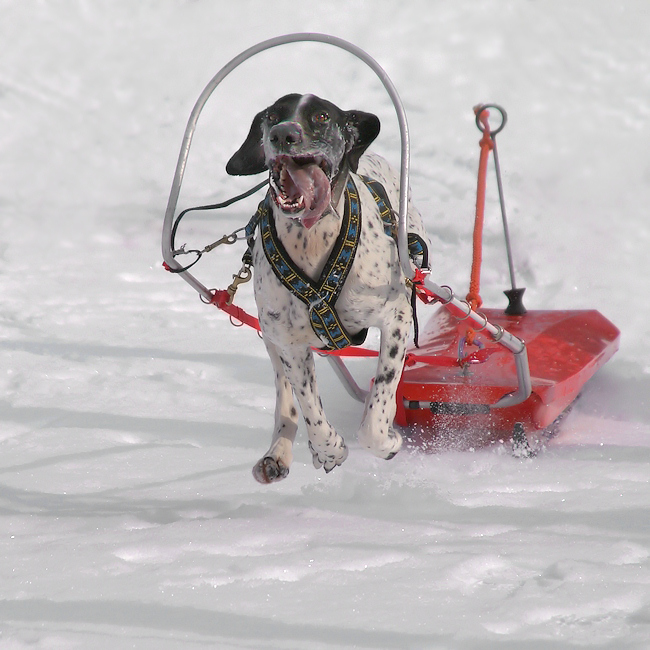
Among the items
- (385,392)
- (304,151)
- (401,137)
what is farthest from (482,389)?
(304,151)

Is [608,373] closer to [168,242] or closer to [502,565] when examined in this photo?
[502,565]

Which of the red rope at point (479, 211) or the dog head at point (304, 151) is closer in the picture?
the dog head at point (304, 151)

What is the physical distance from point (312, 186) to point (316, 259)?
287mm

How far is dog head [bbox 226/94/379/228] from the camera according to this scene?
2051 millimetres

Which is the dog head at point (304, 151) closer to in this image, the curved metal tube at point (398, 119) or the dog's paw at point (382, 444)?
the curved metal tube at point (398, 119)

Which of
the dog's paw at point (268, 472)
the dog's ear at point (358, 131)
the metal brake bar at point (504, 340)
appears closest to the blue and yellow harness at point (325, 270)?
the dog's ear at point (358, 131)

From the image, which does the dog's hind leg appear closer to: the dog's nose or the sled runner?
the sled runner

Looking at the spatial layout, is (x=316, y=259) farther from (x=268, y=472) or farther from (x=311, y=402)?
(x=268, y=472)

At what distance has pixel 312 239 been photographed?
234cm

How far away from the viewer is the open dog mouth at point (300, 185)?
2.08 m

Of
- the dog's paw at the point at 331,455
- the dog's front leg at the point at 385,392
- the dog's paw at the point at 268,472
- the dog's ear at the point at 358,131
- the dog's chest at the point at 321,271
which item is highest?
the dog's ear at the point at 358,131

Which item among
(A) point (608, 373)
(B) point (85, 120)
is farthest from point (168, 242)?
(B) point (85, 120)

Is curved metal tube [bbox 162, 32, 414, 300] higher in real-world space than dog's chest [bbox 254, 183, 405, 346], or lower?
higher

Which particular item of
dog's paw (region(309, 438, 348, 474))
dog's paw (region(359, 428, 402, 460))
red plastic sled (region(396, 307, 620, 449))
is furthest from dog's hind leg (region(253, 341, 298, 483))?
red plastic sled (region(396, 307, 620, 449))
